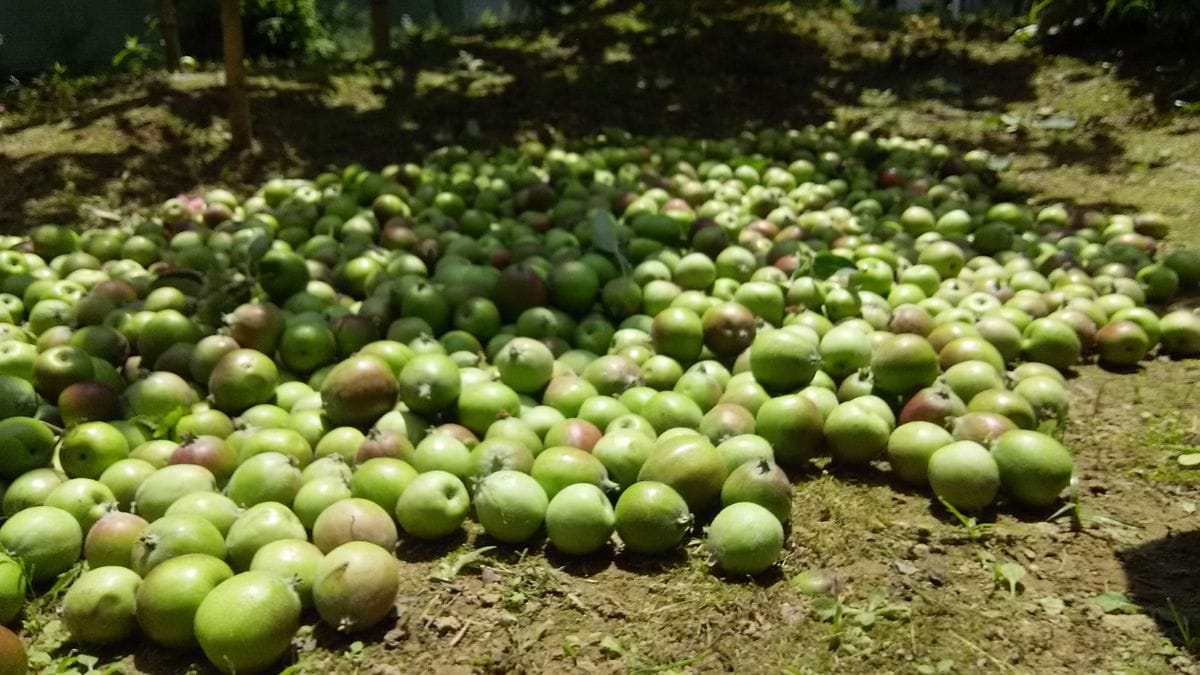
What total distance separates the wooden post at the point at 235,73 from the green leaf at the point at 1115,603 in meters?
8.02

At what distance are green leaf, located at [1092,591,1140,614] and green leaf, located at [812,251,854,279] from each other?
291cm

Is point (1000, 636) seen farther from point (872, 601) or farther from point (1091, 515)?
point (1091, 515)

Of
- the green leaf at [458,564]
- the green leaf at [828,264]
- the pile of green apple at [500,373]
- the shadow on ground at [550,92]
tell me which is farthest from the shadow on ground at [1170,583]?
the shadow on ground at [550,92]

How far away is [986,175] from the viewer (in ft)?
28.4

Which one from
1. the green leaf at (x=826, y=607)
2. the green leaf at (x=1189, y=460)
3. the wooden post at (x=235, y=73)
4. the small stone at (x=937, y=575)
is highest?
the wooden post at (x=235, y=73)

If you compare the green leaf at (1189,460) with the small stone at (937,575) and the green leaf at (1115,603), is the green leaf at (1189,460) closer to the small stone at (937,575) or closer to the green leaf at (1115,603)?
the green leaf at (1115,603)

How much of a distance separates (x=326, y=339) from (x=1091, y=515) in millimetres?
3993

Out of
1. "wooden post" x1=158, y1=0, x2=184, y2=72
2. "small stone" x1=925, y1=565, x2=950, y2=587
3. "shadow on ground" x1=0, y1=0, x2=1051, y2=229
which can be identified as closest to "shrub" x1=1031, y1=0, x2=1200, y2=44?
"shadow on ground" x1=0, y1=0, x2=1051, y2=229

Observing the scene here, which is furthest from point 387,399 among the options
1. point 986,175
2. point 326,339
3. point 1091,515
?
point 986,175

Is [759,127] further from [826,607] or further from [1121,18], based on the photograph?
[826,607]

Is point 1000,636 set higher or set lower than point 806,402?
lower

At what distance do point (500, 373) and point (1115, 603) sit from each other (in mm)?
2990

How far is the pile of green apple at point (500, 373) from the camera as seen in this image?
3.47 m

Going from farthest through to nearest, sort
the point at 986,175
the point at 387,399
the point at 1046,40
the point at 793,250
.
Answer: the point at 1046,40, the point at 986,175, the point at 793,250, the point at 387,399
